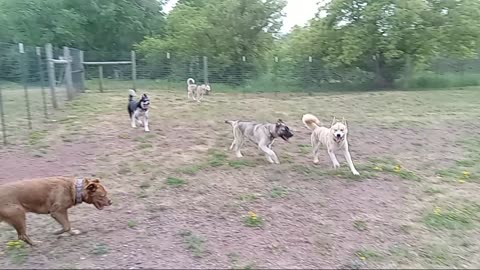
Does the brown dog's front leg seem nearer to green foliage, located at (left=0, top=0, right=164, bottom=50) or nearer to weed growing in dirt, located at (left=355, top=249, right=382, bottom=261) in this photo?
weed growing in dirt, located at (left=355, top=249, right=382, bottom=261)

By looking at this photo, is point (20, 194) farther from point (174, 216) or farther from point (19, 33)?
point (19, 33)

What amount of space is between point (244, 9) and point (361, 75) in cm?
648

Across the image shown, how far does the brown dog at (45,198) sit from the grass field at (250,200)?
22cm

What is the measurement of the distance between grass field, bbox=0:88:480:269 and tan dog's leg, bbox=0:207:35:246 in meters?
0.12

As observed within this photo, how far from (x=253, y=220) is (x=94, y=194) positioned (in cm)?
140

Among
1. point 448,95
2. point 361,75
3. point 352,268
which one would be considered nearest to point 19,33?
point 361,75

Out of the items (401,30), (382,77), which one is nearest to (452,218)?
(401,30)

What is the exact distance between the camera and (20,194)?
372cm

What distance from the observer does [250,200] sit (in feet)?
16.1

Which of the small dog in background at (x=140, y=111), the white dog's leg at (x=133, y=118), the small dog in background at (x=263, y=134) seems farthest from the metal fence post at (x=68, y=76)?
the small dog in background at (x=263, y=134)

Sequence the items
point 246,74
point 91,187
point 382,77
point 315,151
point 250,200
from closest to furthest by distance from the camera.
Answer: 1. point 91,187
2. point 250,200
3. point 315,151
4. point 246,74
5. point 382,77

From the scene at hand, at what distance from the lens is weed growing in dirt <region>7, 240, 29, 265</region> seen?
11.7 ft

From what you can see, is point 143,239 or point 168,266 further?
point 143,239

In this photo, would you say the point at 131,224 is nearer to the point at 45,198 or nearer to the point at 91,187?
the point at 91,187
